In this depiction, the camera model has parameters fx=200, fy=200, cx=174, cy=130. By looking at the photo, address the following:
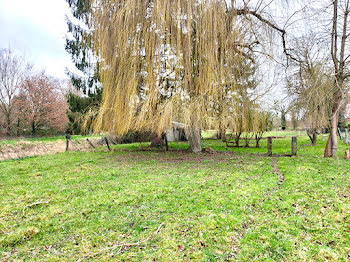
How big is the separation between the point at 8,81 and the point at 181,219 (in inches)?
787

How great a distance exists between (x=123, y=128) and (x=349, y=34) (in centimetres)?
668

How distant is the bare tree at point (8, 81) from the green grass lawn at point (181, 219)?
1548 cm

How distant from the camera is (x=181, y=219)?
227 centimetres

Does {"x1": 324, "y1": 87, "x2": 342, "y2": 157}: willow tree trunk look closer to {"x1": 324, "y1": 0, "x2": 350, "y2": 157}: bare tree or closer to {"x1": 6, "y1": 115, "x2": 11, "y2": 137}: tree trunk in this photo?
{"x1": 324, "y1": 0, "x2": 350, "y2": 157}: bare tree

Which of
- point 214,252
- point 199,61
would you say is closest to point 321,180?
point 214,252

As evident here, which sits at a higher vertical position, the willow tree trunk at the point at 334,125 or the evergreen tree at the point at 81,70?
the evergreen tree at the point at 81,70

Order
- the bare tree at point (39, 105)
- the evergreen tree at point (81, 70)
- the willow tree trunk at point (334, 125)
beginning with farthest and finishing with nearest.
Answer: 1. the bare tree at point (39, 105)
2. the evergreen tree at point (81, 70)
3. the willow tree trunk at point (334, 125)

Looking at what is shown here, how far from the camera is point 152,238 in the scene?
6.27 ft

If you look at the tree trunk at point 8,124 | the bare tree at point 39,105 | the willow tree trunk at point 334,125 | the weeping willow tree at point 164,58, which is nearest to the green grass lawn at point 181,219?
the weeping willow tree at point 164,58

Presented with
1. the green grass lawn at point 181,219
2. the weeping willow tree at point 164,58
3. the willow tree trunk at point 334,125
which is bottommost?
the green grass lawn at point 181,219

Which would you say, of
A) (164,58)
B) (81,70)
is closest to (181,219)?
(164,58)

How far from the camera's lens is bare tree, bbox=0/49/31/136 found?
15614 millimetres

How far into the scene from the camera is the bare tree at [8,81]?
615 inches

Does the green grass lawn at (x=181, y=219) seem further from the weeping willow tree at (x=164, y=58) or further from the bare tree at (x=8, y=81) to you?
the bare tree at (x=8, y=81)
